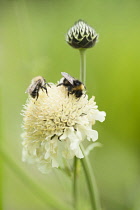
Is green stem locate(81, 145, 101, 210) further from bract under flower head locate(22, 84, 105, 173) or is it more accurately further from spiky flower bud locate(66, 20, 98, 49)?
spiky flower bud locate(66, 20, 98, 49)

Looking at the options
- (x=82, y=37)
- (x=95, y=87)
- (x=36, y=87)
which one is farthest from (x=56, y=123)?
(x=95, y=87)

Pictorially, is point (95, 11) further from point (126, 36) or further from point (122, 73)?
point (122, 73)

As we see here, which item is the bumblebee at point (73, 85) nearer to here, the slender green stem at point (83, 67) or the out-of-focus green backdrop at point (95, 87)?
the slender green stem at point (83, 67)

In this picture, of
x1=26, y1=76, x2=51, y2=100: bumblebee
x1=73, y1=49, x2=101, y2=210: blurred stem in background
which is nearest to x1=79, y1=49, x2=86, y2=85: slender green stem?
x1=73, y1=49, x2=101, y2=210: blurred stem in background

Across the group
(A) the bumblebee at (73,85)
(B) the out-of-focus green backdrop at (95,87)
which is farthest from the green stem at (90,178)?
(B) the out-of-focus green backdrop at (95,87)

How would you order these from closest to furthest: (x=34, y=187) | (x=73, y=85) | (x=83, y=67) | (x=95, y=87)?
(x=73, y=85)
(x=83, y=67)
(x=34, y=187)
(x=95, y=87)

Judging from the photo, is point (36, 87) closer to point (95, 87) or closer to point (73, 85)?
point (73, 85)
